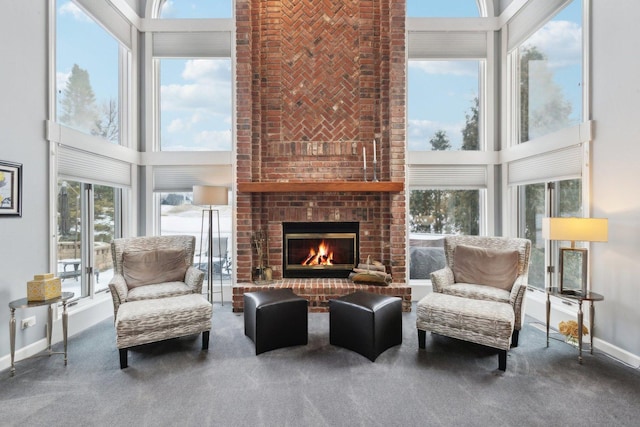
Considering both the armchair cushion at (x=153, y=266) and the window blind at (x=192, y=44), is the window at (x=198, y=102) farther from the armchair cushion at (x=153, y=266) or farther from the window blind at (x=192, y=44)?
the armchair cushion at (x=153, y=266)

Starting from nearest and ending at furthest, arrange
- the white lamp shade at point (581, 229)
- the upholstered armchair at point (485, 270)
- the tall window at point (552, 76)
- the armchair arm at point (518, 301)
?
the white lamp shade at point (581, 229) → the armchair arm at point (518, 301) → the upholstered armchair at point (485, 270) → the tall window at point (552, 76)

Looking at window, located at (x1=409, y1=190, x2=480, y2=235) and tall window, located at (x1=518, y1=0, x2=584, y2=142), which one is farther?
window, located at (x1=409, y1=190, x2=480, y2=235)

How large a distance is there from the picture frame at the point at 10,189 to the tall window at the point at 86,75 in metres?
0.82

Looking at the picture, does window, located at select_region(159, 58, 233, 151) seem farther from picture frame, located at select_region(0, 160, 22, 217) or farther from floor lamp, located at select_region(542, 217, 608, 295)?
floor lamp, located at select_region(542, 217, 608, 295)

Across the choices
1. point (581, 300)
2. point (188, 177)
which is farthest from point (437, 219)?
point (188, 177)

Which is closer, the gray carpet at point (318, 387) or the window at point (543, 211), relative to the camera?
the gray carpet at point (318, 387)

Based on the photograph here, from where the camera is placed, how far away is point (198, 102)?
4.64 m

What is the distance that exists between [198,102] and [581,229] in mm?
4810

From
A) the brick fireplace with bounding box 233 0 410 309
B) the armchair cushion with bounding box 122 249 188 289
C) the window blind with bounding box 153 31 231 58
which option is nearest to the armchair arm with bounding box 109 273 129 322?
the armchair cushion with bounding box 122 249 188 289

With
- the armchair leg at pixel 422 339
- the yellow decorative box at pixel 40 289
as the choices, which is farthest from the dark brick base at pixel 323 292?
the yellow decorative box at pixel 40 289

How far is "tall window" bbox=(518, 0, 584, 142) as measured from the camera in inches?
132

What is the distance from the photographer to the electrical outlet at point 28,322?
280 centimetres

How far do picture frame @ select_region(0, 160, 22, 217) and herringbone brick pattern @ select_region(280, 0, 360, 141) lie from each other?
2.89 m

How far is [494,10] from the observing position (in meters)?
4.54
